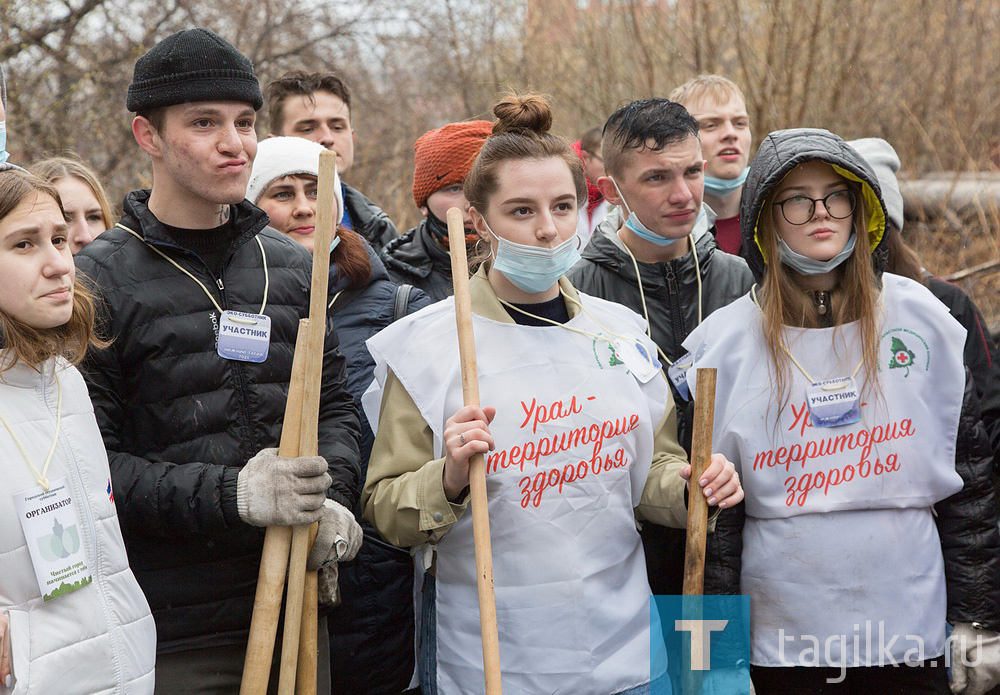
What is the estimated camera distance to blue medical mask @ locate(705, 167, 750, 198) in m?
5.03

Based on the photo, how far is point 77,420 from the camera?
2.57 meters

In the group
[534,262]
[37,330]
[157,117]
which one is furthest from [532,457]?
[157,117]

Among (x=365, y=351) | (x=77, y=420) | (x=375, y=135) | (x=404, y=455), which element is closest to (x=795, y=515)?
(x=404, y=455)

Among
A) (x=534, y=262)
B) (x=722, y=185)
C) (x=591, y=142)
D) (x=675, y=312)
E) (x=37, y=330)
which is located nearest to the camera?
(x=37, y=330)

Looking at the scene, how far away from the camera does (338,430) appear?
3.16 metres

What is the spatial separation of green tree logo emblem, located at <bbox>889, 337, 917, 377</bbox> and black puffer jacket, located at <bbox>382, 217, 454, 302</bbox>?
68.0 inches

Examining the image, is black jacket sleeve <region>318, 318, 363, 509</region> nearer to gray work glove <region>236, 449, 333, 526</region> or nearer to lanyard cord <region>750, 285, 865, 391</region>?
gray work glove <region>236, 449, 333, 526</region>

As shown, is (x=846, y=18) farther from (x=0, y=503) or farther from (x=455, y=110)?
(x=0, y=503)

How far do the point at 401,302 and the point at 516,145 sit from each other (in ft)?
2.98

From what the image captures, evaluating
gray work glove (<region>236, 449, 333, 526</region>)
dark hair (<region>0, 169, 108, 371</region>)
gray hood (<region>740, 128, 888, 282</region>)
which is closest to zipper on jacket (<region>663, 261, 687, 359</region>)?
gray hood (<region>740, 128, 888, 282</region>)

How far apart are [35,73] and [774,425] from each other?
8.04 m

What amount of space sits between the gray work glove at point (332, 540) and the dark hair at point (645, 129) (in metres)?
1.72

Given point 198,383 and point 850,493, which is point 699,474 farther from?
point 198,383
